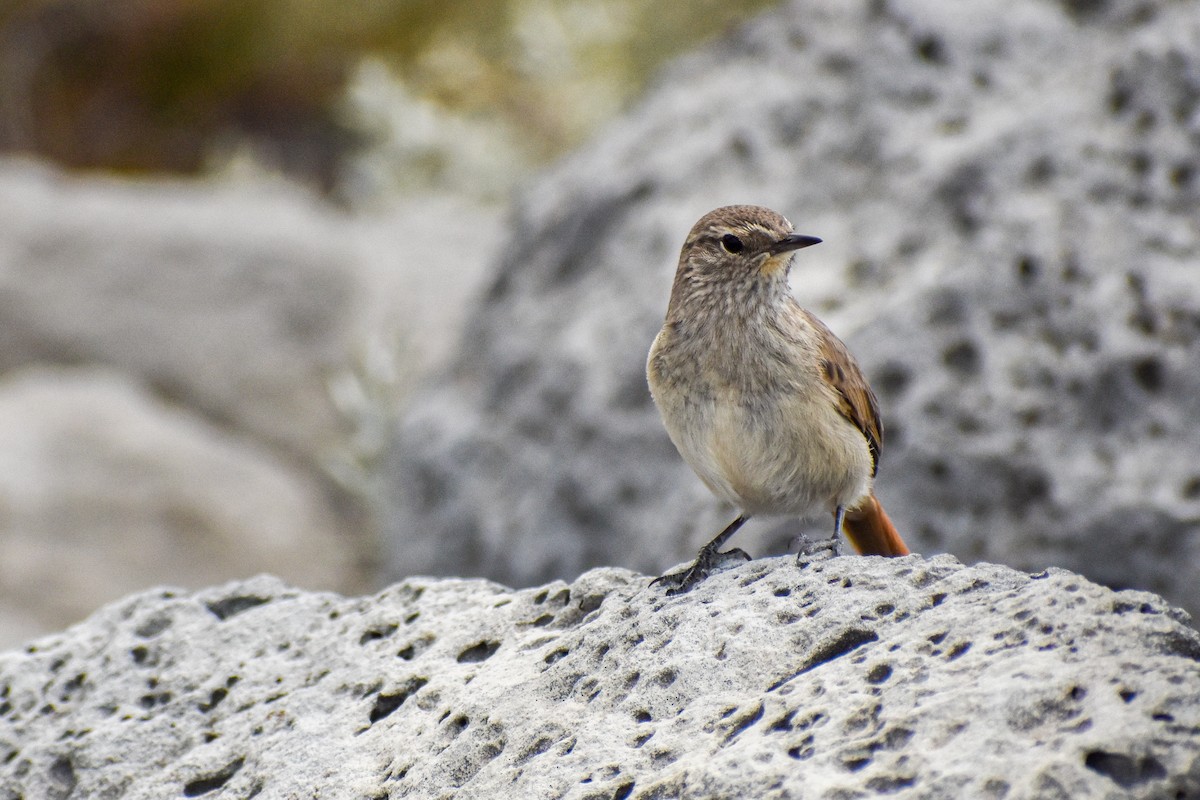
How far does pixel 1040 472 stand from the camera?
162 inches

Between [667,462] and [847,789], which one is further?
[667,462]

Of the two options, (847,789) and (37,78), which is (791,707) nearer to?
(847,789)

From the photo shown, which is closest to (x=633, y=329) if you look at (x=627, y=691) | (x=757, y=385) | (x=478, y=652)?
(x=757, y=385)

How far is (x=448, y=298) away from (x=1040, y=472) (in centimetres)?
564

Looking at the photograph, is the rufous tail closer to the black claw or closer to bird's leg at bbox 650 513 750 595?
the black claw

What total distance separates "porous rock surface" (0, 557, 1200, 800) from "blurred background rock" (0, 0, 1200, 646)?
185 cm

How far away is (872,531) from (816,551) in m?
0.69

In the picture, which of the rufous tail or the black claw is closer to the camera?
the black claw

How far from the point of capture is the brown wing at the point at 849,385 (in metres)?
3.33

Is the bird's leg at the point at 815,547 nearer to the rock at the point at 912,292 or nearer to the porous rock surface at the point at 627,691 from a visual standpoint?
the porous rock surface at the point at 627,691

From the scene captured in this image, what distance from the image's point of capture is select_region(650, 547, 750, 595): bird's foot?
2.70 m

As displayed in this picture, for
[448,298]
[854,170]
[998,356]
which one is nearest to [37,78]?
[448,298]

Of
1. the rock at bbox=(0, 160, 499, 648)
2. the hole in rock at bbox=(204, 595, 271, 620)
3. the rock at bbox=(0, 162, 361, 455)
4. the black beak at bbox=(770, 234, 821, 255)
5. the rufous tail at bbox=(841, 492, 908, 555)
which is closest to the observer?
the hole in rock at bbox=(204, 595, 271, 620)

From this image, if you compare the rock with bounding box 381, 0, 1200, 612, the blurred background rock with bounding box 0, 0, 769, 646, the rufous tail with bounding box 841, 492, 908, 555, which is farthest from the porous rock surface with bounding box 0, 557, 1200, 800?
the blurred background rock with bounding box 0, 0, 769, 646
